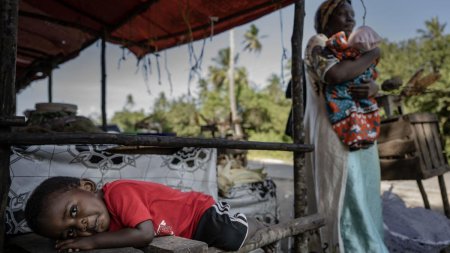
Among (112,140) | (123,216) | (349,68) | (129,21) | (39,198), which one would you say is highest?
(129,21)

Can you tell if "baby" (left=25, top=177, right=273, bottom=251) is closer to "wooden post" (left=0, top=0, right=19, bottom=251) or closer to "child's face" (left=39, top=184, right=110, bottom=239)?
"child's face" (left=39, top=184, right=110, bottom=239)

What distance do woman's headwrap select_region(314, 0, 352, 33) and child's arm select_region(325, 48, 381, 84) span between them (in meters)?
0.39

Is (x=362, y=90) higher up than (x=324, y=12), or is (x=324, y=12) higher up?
(x=324, y=12)

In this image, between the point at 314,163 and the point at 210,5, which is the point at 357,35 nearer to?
the point at 314,163

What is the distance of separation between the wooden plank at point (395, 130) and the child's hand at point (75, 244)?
2.70 meters

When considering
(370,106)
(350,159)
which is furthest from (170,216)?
(370,106)

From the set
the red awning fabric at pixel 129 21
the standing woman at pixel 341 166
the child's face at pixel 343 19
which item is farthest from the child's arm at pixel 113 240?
the red awning fabric at pixel 129 21

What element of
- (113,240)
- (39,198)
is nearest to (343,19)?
(113,240)

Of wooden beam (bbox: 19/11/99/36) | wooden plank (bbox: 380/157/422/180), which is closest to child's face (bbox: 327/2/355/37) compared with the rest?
wooden plank (bbox: 380/157/422/180)

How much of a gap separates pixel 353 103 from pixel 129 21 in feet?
9.37

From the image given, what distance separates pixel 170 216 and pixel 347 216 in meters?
1.19

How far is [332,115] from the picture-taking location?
210cm

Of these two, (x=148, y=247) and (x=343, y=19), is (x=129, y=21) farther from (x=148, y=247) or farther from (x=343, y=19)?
(x=148, y=247)

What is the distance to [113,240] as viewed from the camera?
3.88ft
